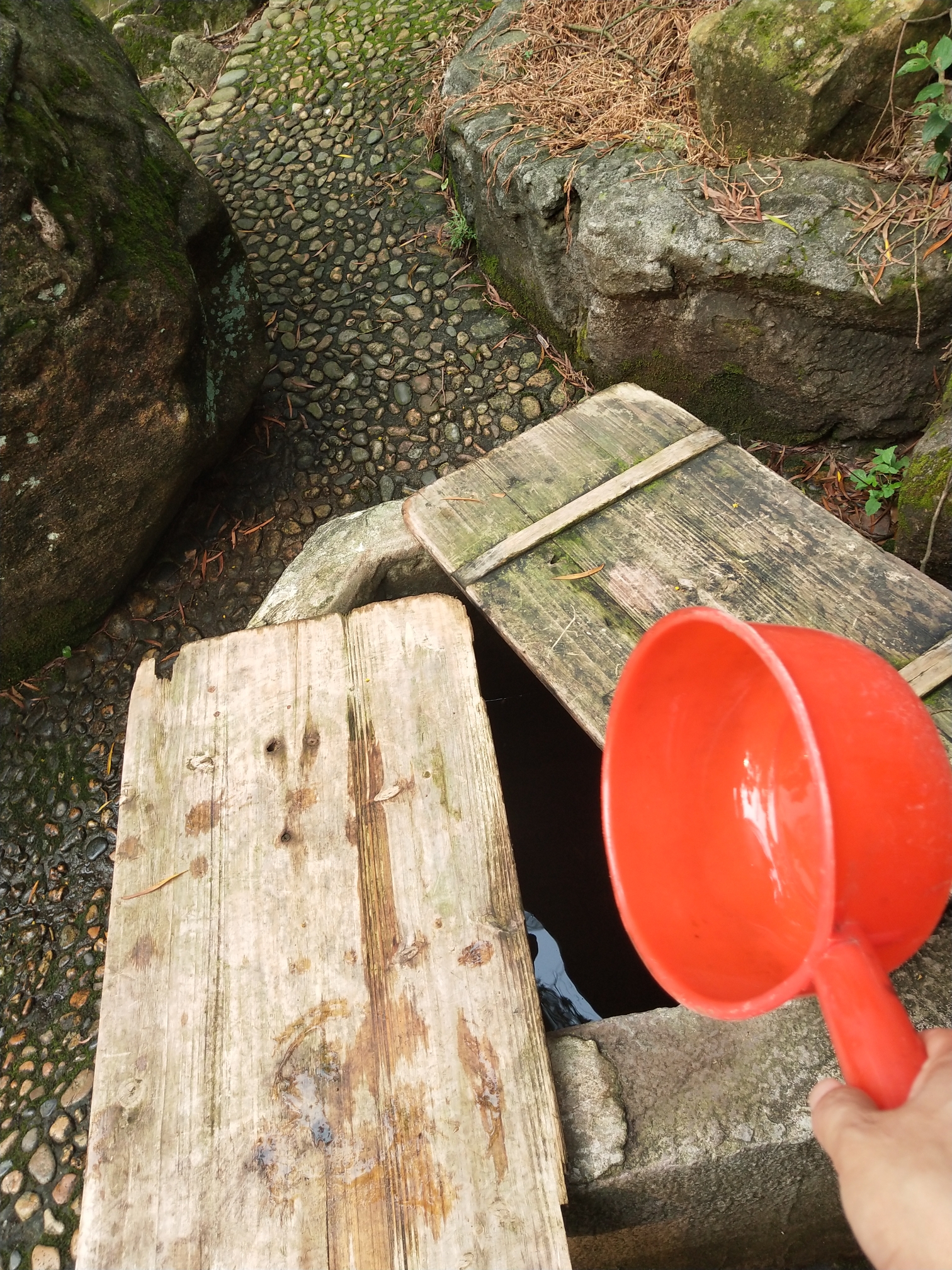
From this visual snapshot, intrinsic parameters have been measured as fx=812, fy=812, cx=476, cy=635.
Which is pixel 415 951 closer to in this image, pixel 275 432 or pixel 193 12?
pixel 275 432

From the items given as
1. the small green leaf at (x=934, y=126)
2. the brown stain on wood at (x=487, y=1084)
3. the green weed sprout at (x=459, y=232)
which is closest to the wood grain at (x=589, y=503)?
the brown stain on wood at (x=487, y=1084)

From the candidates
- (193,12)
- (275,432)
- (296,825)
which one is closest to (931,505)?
(296,825)

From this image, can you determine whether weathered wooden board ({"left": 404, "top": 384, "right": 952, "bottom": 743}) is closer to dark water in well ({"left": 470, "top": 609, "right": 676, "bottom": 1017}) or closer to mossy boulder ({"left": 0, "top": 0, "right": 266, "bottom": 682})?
dark water in well ({"left": 470, "top": 609, "right": 676, "bottom": 1017})

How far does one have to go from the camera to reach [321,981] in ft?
4.58

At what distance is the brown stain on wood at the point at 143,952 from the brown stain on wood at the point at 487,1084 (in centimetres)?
56

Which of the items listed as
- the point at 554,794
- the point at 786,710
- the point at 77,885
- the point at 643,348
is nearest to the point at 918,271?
the point at 643,348

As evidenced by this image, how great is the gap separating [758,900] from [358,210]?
417 centimetres

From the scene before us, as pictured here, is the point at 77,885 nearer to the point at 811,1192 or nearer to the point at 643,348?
the point at 811,1192

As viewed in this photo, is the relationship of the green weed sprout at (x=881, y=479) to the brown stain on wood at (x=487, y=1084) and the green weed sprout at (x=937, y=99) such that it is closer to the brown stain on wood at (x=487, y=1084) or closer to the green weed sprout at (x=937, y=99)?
the green weed sprout at (x=937, y=99)

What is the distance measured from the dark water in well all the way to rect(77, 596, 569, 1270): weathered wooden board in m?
0.84

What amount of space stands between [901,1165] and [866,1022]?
0.14m

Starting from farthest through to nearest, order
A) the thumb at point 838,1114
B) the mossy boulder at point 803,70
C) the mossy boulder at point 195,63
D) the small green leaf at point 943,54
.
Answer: the mossy boulder at point 195,63
the mossy boulder at point 803,70
the small green leaf at point 943,54
the thumb at point 838,1114

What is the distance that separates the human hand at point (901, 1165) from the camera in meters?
0.78

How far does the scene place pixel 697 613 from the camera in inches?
43.8
